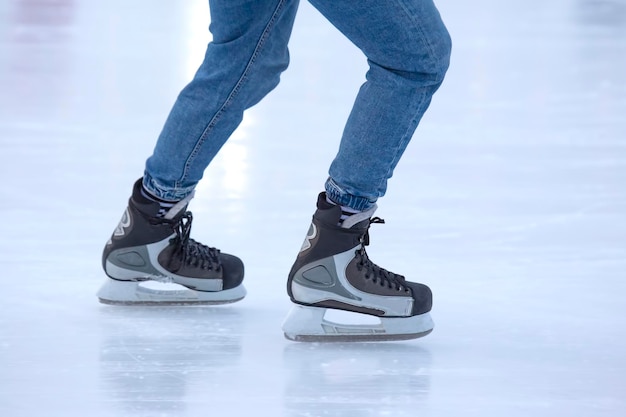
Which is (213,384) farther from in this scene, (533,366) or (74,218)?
(74,218)

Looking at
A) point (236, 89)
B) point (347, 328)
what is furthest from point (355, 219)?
point (236, 89)

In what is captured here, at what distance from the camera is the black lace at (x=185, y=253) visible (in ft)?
6.07

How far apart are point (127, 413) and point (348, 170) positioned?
0.52 meters

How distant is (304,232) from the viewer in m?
2.24

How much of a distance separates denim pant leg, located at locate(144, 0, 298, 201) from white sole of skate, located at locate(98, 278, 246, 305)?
0.16 meters

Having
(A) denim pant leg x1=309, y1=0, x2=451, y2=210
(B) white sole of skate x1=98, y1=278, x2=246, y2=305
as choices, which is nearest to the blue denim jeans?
(A) denim pant leg x1=309, y1=0, x2=451, y2=210

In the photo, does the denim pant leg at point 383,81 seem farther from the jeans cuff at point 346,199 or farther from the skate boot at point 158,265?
the skate boot at point 158,265

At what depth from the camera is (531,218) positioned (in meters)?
2.35

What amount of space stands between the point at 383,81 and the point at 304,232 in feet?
2.22

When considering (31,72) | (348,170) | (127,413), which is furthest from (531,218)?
(31,72)

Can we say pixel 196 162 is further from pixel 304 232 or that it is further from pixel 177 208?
pixel 304 232

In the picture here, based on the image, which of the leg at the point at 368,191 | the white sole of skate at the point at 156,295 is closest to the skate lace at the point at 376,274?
the leg at the point at 368,191

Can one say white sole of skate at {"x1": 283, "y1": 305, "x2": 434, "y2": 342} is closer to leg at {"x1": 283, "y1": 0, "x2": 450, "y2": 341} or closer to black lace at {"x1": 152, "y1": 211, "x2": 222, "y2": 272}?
leg at {"x1": 283, "y1": 0, "x2": 450, "y2": 341}

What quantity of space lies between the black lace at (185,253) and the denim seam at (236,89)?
72 mm
